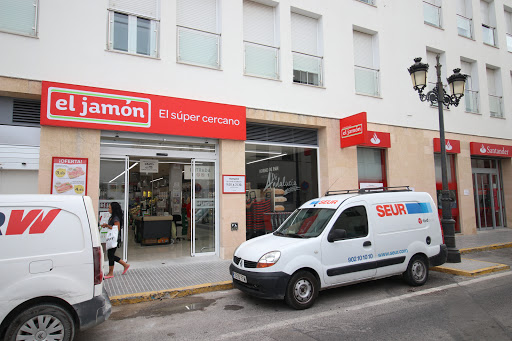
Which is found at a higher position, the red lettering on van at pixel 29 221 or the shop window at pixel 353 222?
the red lettering on van at pixel 29 221

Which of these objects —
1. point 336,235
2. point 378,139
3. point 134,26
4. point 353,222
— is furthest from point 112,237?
point 378,139

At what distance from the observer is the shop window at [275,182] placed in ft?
34.3

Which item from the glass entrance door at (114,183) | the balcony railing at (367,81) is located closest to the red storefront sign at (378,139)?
the balcony railing at (367,81)

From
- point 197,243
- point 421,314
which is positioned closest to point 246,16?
point 197,243

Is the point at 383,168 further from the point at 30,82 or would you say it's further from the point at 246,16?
the point at 30,82

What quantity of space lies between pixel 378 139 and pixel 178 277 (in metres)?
8.26

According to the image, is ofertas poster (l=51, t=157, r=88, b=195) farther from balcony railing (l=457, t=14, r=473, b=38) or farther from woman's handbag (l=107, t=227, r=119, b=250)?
balcony railing (l=457, t=14, r=473, b=38)

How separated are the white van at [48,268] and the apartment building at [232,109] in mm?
4059

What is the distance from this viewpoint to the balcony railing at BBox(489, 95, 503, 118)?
1577 centimetres

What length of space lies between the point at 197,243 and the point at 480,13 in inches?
652

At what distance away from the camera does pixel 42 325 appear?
12.1 feet

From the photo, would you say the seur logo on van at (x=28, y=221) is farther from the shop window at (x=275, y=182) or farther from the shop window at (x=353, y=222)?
the shop window at (x=275, y=182)

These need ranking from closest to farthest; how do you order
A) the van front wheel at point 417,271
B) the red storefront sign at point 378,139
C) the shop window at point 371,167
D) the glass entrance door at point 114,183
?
1. the van front wheel at point 417,271
2. the glass entrance door at point 114,183
3. the red storefront sign at point 378,139
4. the shop window at point 371,167

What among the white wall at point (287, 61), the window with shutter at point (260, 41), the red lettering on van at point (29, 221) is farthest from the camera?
the window with shutter at point (260, 41)
